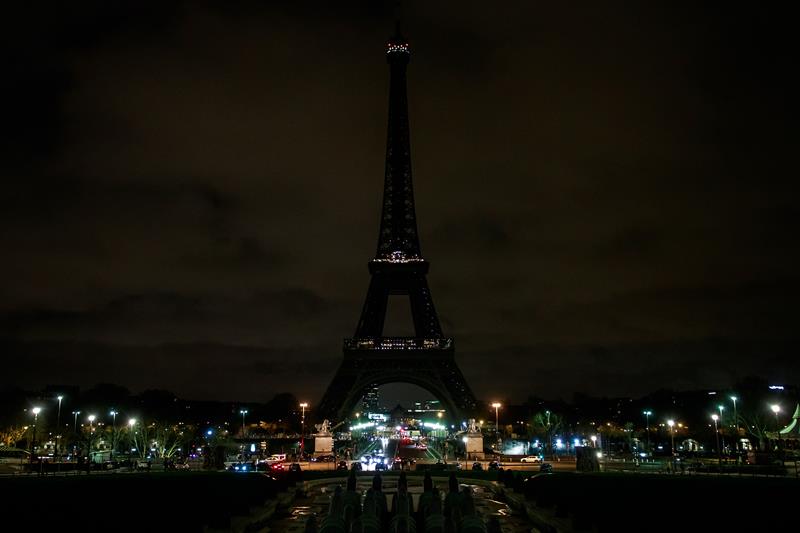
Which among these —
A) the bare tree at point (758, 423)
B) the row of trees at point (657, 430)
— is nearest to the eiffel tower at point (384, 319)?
the row of trees at point (657, 430)

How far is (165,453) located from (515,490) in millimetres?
54858

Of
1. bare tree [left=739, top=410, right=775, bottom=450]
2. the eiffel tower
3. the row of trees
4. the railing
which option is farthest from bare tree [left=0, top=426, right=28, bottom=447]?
bare tree [left=739, top=410, right=775, bottom=450]

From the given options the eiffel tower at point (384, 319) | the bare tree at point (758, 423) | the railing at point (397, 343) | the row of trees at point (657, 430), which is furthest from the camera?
the railing at point (397, 343)

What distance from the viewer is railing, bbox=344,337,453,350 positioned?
9694 centimetres

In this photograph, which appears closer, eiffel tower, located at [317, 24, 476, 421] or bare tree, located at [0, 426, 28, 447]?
bare tree, located at [0, 426, 28, 447]

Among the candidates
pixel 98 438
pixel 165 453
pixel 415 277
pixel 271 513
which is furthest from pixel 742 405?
pixel 98 438

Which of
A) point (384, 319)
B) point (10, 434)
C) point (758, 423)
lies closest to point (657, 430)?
point (758, 423)

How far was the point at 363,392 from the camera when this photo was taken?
9944 cm

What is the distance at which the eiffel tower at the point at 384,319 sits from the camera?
9556cm

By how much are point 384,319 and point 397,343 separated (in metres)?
7.31

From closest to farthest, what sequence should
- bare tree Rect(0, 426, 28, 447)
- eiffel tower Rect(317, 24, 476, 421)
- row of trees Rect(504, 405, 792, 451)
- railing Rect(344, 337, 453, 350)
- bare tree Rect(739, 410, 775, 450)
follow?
bare tree Rect(739, 410, 775, 450)
row of trees Rect(504, 405, 792, 451)
bare tree Rect(0, 426, 28, 447)
eiffel tower Rect(317, 24, 476, 421)
railing Rect(344, 337, 453, 350)

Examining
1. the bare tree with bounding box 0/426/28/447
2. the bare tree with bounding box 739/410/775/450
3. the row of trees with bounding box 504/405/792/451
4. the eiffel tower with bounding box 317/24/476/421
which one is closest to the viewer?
the bare tree with bounding box 739/410/775/450

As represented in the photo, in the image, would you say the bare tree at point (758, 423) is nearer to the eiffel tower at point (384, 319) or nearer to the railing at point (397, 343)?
the eiffel tower at point (384, 319)

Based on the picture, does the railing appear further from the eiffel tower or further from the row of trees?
the row of trees
